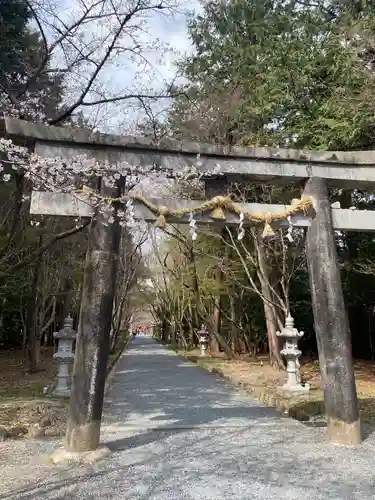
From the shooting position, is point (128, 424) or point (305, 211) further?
point (128, 424)

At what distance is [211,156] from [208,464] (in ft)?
11.3

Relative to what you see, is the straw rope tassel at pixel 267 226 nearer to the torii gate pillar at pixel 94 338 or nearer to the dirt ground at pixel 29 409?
the torii gate pillar at pixel 94 338

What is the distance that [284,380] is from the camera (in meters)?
10.7

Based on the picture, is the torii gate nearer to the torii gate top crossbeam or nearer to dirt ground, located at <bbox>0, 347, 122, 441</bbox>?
the torii gate top crossbeam

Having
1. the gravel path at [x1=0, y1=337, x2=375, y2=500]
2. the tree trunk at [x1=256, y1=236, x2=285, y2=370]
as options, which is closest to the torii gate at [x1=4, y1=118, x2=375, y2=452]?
the gravel path at [x1=0, y1=337, x2=375, y2=500]

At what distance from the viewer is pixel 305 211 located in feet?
18.3

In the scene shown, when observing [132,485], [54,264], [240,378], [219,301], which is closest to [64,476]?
[132,485]

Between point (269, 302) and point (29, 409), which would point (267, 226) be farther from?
point (269, 302)

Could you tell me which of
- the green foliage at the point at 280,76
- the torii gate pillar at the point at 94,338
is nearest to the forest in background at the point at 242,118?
the green foliage at the point at 280,76

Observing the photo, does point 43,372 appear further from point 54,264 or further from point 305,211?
point 305,211

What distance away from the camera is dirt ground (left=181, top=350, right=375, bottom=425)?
716 cm

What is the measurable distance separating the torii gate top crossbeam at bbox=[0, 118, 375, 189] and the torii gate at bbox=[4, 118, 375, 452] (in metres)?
0.01

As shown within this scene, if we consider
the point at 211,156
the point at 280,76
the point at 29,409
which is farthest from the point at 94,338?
the point at 280,76

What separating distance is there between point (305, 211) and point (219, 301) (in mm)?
14458
